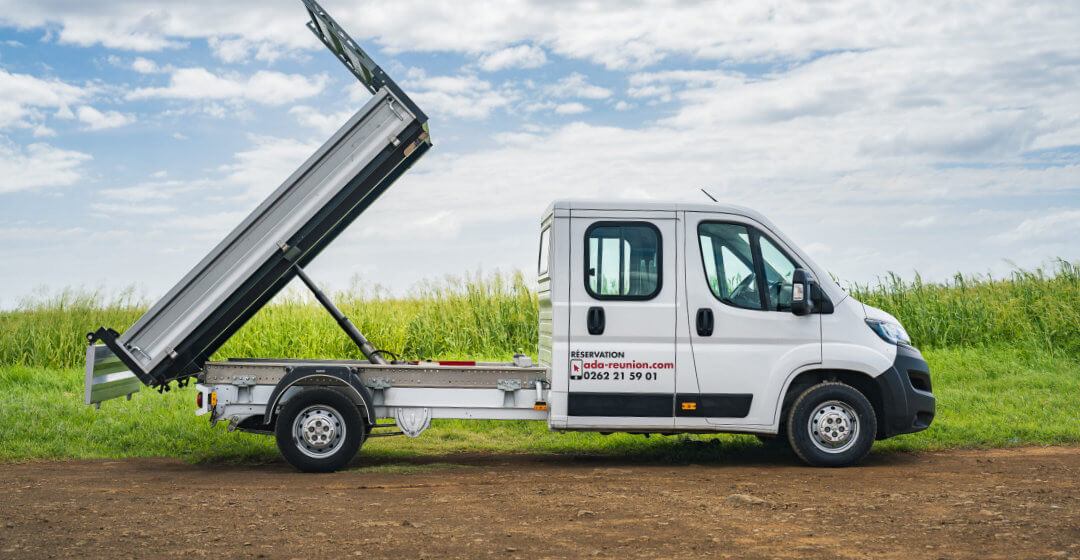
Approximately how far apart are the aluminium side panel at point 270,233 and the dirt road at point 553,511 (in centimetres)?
135

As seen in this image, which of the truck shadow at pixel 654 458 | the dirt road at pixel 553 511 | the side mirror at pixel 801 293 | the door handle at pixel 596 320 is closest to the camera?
the dirt road at pixel 553 511

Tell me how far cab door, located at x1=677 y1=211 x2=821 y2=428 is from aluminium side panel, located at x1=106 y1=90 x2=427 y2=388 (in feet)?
9.75

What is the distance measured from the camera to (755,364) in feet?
31.6

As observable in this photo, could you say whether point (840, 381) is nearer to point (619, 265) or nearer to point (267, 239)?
point (619, 265)

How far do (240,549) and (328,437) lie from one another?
3050mm

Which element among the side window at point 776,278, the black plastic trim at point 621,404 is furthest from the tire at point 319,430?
the side window at point 776,278

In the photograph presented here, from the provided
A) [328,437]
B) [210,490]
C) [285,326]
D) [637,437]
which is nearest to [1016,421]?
[637,437]

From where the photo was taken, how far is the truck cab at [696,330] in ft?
31.3

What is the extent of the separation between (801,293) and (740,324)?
0.62 m

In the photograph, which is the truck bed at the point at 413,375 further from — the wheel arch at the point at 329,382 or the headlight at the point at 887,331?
the headlight at the point at 887,331

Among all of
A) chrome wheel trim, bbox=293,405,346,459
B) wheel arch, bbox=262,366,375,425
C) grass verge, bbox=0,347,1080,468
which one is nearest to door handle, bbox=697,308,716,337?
→ grass verge, bbox=0,347,1080,468

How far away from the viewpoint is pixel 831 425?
32.2ft

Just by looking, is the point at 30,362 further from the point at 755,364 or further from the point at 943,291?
the point at 943,291

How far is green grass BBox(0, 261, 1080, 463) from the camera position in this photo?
12055 mm
